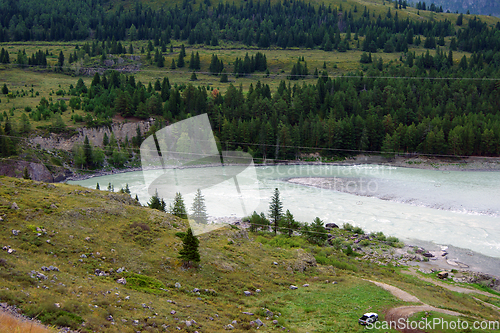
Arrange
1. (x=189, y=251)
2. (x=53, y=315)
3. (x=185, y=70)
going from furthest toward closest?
(x=185, y=70) → (x=189, y=251) → (x=53, y=315)

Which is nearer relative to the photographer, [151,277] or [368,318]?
[368,318]

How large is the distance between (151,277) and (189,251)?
7.86 ft

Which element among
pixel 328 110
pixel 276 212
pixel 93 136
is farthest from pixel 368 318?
pixel 328 110

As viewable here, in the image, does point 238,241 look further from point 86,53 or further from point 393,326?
point 86,53

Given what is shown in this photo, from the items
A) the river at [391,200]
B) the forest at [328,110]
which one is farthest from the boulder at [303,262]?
the forest at [328,110]

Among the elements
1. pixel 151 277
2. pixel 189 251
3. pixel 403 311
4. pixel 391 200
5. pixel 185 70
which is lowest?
pixel 391 200

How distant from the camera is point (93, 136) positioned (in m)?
77.2

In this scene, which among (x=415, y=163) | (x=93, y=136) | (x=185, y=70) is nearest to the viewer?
(x=415, y=163)

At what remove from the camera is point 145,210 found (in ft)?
82.7

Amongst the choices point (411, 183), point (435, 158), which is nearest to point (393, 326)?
point (411, 183)

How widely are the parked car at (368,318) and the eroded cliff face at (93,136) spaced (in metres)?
66.5

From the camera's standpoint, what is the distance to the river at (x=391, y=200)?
36594 mm

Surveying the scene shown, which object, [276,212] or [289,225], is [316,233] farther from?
[276,212]

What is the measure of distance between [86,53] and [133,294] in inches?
6183
